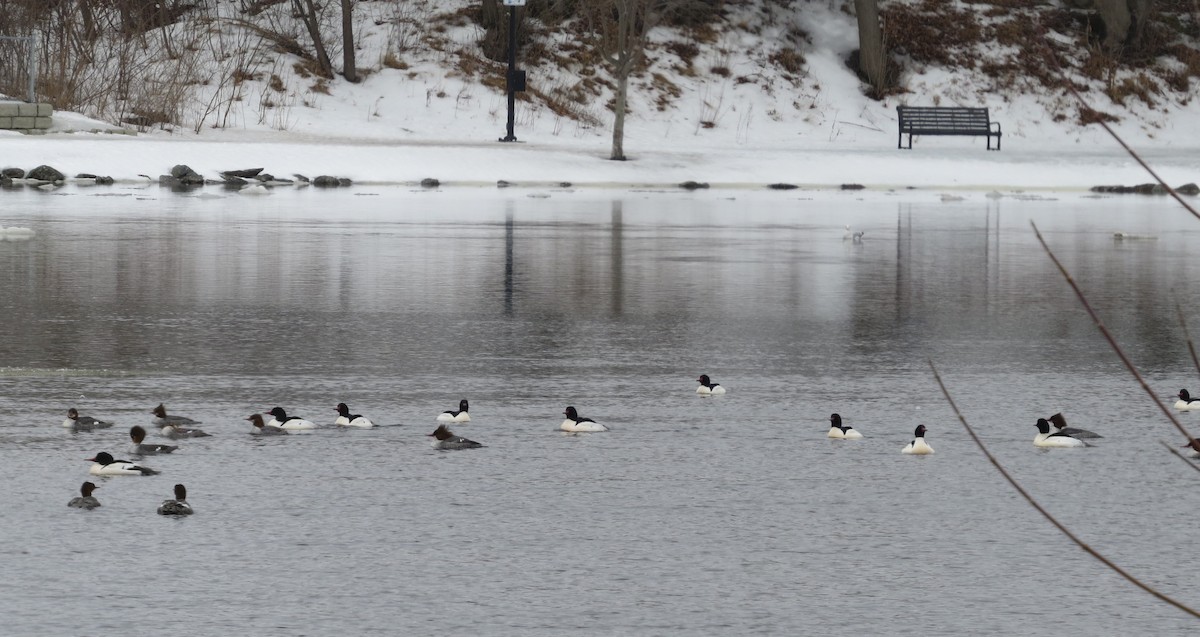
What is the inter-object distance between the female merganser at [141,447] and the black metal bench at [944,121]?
33.3 m

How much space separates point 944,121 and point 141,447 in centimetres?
3517

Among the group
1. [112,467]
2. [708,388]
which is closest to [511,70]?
[708,388]

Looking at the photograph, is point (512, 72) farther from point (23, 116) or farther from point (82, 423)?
point (82, 423)

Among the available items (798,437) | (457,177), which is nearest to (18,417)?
(798,437)

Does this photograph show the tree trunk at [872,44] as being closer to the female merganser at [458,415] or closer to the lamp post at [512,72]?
the lamp post at [512,72]

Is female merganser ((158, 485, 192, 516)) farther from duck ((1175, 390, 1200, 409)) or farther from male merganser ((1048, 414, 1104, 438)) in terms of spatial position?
duck ((1175, 390, 1200, 409))

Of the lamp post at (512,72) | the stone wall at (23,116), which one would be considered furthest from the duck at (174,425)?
the lamp post at (512,72)

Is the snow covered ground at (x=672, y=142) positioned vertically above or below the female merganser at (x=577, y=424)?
above

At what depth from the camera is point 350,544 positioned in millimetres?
5762

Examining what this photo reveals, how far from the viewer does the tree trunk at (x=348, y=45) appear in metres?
41.3

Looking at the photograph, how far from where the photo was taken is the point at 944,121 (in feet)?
133

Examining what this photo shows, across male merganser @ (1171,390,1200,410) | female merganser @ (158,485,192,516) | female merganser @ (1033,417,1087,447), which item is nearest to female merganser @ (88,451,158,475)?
female merganser @ (158,485,192,516)

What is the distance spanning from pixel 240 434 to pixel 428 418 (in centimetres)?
91

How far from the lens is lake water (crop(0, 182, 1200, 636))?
202 inches
